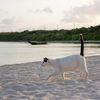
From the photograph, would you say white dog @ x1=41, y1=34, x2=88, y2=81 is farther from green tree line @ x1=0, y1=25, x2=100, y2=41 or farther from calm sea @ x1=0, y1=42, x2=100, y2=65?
green tree line @ x1=0, y1=25, x2=100, y2=41

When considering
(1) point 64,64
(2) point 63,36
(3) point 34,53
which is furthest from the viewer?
(2) point 63,36

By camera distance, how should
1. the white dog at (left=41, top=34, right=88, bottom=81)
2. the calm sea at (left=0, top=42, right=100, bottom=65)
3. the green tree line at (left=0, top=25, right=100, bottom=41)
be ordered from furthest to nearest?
the green tree line at (left=0, top=25, right=100, bottom=41)
the calm sea at (left=0, top=42, right=100, bottom=65)
the white dog at (left=41, top=34, right=88, bottom=81)

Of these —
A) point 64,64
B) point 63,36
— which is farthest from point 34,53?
point 63,36

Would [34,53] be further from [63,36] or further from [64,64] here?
[63,36]

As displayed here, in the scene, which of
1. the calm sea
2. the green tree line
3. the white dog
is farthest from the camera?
the green tree line

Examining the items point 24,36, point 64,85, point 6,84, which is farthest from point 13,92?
point 24,36

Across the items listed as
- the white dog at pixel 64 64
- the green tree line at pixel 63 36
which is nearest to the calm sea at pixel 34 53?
the white dog at pixel 64 64

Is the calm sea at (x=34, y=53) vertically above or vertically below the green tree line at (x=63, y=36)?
below

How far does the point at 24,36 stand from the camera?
16725 centimetres

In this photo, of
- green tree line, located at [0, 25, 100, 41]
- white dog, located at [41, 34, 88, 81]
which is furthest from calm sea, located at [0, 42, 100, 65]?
green tree line, located at [0, 25, 100, 41]

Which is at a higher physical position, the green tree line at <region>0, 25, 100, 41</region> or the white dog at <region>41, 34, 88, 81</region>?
the green tree line at <region>0, 25, 100, 41</region>

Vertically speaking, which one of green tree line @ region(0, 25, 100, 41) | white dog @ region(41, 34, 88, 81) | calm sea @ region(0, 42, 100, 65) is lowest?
calm sea @ region(0, 42, 100, 65)

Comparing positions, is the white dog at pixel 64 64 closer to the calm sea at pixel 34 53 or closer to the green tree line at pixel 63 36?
the calm sea at pixel 34 53

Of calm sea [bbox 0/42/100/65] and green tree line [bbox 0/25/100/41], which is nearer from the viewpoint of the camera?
calm sea [bbox 0/42/100/65]
